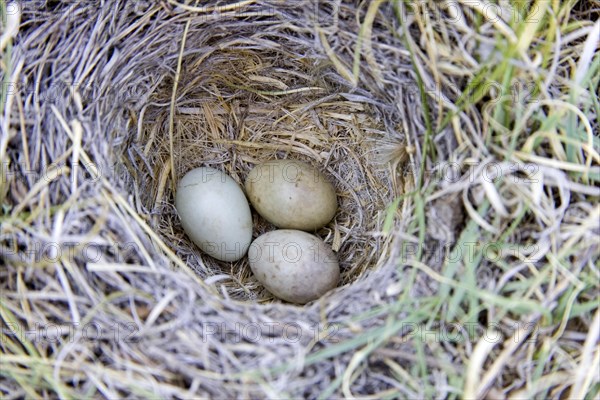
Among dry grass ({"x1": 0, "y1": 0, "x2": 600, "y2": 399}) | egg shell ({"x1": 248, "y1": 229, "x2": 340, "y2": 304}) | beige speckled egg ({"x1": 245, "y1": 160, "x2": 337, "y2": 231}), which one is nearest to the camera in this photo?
dry grass ({"x1": 0, "y1": 0, "x2": 600, "y2": 399})

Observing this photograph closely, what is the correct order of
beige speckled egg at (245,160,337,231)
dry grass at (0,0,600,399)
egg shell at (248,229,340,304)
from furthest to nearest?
beige speckled egg at (245,160,337,231) → egg shell at (248,229,340,304) → dry grass at (0,0,600,399)

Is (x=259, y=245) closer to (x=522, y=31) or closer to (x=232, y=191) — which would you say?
(x=232, y=191)

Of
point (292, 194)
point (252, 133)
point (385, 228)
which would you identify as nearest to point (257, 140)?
point (252, 133)

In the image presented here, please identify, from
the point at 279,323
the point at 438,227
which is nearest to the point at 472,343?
the point at 438,227

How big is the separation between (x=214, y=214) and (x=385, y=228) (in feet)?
1.57

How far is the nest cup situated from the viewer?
146 cm

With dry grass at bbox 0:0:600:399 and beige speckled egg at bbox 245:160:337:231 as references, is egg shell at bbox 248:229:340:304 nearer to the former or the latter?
beige speckled egg at bbox 245:160:337:231

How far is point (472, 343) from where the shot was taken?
1111 millimetres

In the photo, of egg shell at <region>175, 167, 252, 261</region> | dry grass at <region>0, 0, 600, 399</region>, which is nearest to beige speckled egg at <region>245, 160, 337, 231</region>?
egg shell at <region>175, 167, 252, 261</region>

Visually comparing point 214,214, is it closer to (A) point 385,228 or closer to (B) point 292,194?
(B) point 292,194

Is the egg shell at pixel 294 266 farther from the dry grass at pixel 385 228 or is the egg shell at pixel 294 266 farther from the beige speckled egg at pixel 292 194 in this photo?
the dry grass at pixel 385 228

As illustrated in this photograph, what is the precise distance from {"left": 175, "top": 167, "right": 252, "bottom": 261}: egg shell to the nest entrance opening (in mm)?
56

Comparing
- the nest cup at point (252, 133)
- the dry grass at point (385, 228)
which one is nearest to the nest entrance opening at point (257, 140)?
the nest cup at point (252, 133)

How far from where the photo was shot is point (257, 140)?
1.66 m
